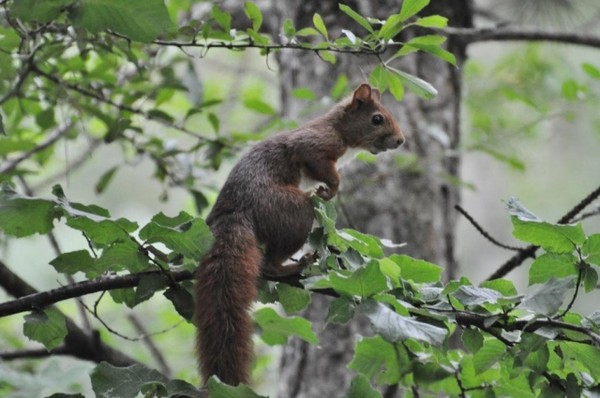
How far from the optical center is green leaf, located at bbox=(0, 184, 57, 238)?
4.25ft

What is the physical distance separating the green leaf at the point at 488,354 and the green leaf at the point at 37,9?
0.88 metres

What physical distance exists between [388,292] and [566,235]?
31cm

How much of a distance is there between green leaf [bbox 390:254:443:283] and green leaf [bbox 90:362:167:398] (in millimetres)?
470

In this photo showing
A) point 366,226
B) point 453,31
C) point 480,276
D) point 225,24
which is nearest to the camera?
point 225,24

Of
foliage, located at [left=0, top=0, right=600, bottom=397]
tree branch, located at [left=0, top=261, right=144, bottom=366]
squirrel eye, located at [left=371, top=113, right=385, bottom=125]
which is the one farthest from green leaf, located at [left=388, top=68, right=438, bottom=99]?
squirrel eye, located at [left=371, top=113, right=385, bottom=125]

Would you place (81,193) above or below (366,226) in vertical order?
above

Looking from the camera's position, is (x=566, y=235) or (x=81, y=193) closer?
(x=566, y=235)

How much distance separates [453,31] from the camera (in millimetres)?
2604

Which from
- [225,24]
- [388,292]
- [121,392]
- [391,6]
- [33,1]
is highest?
[391,6]

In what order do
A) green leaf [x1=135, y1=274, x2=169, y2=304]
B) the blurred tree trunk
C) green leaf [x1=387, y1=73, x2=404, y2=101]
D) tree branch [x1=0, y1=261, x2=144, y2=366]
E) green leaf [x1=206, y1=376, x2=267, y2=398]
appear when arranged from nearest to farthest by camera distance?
1. green leaf [x1=206, y1=376, x2=267, y2=398]
2. green leaf [x1=135, y1=274, x2=169, y2=304]
3. green leaf [x1=387, y1=73, x2=404, y2=101]
4. tree branch [x1=0, y1=261, x2=144, y2=366]
5. the blurred tree trunk

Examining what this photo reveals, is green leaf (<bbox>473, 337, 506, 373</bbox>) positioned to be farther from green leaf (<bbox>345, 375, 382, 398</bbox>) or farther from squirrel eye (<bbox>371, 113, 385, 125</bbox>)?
squirrel eye (<bbox>371, 113, 385, 125</bbox>)

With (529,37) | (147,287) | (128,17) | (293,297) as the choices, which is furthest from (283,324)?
(529,37)

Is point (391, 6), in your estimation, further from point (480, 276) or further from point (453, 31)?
point (480, 276)

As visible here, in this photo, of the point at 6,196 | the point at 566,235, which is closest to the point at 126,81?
the point at 6,196
